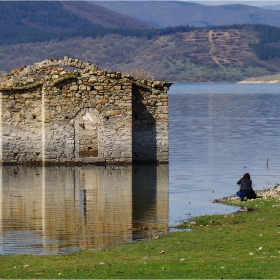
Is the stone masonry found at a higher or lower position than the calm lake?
higher

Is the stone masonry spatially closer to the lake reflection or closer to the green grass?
the lake reflection

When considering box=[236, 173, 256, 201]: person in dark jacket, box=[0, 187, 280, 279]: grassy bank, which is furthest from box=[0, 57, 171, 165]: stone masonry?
box=[0, 187, 280, 279]: grassy bank

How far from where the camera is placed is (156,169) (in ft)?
103

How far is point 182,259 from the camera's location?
599 inches

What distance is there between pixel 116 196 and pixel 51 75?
8032mm

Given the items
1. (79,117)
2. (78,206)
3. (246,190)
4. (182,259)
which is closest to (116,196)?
(78,206)

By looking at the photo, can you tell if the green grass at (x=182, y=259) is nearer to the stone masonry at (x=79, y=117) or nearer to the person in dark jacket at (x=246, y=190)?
the person in dark jacket at (x=246, y=190)

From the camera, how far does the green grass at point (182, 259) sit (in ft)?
45.9

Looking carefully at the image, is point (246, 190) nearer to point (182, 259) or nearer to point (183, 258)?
point (183, 258)

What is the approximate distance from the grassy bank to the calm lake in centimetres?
102

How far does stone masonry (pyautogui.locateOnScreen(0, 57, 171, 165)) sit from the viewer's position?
103 feet

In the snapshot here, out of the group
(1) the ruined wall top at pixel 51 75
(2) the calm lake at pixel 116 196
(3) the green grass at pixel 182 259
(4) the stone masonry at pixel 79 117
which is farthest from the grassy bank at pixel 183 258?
(1) the ruined wall top at pixel 51 75

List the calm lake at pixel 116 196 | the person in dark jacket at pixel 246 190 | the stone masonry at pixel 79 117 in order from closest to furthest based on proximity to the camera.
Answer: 1. the calm lake at pixel 116 196
2. the person in dark jacket at pixel 246 190
3. the stone masonry at pixel 79 117

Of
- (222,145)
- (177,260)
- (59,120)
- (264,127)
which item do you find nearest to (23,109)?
(59,120)
